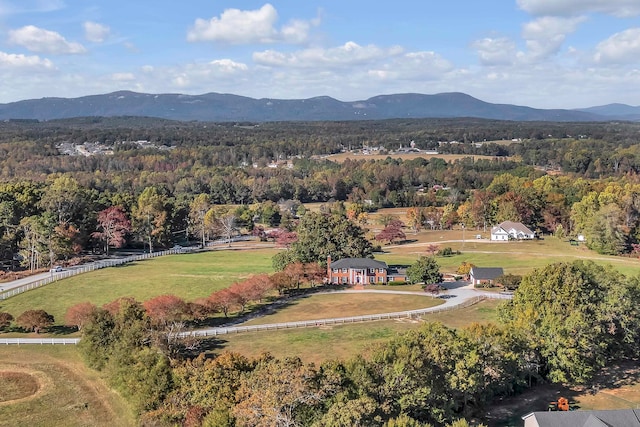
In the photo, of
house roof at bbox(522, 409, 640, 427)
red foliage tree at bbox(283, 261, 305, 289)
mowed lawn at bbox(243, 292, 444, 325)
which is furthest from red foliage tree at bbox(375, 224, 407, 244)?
house roof at bbox(522, 409, 640, 427)

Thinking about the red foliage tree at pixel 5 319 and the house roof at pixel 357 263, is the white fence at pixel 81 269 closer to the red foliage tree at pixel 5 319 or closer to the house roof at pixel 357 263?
the red foliage tree at pixel 5 319

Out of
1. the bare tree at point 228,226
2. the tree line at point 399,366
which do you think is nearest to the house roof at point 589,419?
the tree line at point 399,366

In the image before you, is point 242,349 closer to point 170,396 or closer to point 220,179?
point 170,396

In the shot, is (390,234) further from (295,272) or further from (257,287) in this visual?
(257,287)

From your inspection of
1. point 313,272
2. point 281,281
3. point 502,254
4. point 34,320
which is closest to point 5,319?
point 34,320

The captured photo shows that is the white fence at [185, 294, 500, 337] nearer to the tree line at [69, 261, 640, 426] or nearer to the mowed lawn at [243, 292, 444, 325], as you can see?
the mowed lawn at [243, 292, 444, 325]

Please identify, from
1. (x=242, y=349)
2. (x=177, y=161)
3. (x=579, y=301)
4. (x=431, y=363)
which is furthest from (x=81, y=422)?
(x=177, y=161)

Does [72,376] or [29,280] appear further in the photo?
[29,280]
